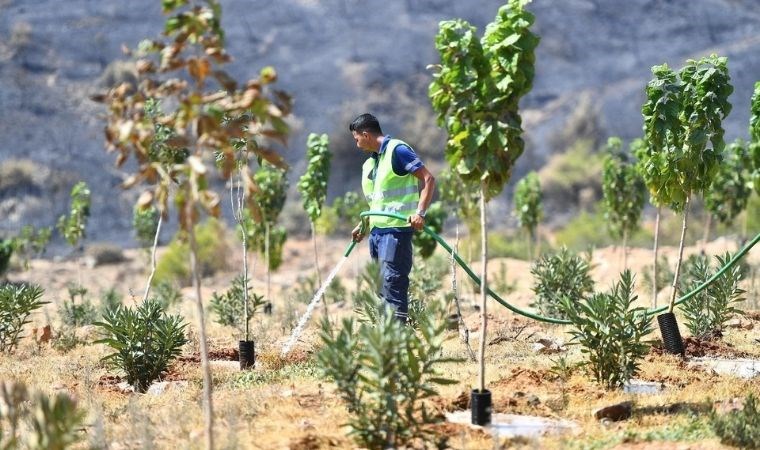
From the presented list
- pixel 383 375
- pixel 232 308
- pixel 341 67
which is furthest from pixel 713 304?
pixel 341 67

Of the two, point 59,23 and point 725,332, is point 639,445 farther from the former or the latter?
point 59,23

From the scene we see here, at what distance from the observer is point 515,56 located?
627 centimetres

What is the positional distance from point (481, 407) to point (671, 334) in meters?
3.19

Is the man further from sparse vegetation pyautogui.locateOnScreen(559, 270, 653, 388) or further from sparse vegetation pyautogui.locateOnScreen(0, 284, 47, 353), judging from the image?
sparse vegetation pyautogui.locateOnScreen(0, 284, 47, 353)

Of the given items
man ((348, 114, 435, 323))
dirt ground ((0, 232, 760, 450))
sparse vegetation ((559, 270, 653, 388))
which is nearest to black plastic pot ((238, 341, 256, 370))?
dirt ground ((0, 232, 760, 450))

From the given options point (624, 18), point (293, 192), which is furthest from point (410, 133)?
point (624, 18)

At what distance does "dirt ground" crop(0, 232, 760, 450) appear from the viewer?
5914mm

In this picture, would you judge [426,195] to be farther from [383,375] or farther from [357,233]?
[383,375]

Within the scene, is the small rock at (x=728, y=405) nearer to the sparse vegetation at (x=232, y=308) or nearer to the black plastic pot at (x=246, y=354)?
the black plastic pot at (x=246, y=354)

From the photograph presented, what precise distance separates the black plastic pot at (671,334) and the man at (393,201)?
2555 millimetres

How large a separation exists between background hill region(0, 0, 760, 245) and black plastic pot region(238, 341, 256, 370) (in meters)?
36.5

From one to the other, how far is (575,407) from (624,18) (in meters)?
58.3

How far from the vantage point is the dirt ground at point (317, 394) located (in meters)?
5.91

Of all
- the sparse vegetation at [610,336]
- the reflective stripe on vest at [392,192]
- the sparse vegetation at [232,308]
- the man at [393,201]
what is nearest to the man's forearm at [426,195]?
the man at [393,201]
